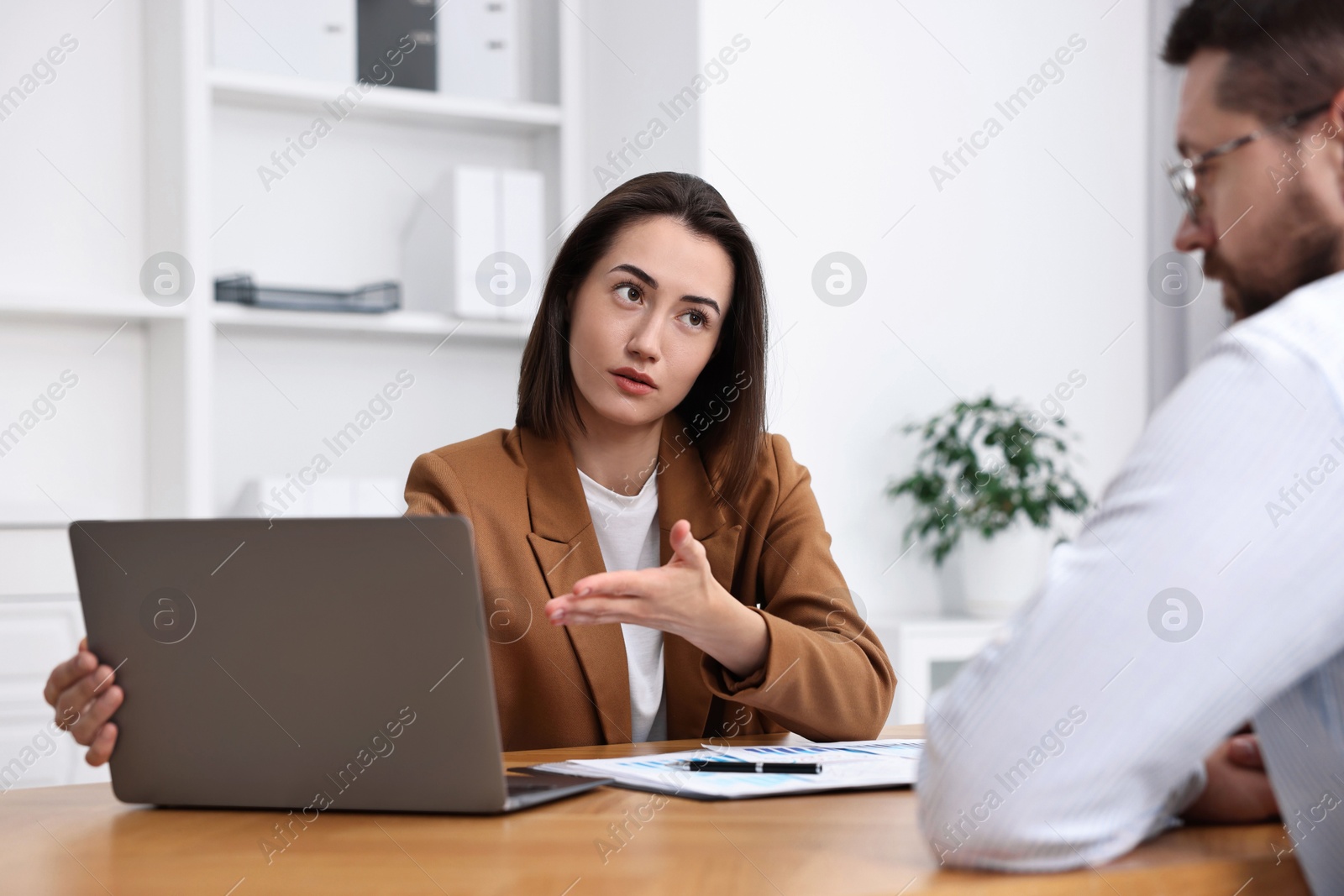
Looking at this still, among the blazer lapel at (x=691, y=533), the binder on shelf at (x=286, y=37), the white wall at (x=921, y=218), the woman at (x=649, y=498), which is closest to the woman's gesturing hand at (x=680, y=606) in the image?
the woman at (x=649, y=498)

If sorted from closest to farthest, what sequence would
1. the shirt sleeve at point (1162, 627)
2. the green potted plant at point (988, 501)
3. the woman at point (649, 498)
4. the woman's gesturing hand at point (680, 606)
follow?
the shirt sleeve at point (1162, 627) < the woman's gesturing hand at point (680, 606) < the woman at point (649, 498) < the green potted plant at point (988, 501)

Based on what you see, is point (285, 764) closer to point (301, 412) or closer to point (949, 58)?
point (301, 412)

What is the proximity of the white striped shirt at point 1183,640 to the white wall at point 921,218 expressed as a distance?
83.8 inches

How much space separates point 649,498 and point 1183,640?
44.1 inches

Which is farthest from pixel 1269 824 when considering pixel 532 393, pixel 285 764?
pixel 532 393

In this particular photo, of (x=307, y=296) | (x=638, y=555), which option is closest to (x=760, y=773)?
(x=638, y=555)

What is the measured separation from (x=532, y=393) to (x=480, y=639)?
940 mm

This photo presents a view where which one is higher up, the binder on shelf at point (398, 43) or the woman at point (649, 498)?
the binder on shelf at point (398, 43)

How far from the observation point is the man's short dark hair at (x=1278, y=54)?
0.84m

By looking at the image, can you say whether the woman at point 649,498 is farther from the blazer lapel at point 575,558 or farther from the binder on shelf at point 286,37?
the binder on shelf at point 286,37

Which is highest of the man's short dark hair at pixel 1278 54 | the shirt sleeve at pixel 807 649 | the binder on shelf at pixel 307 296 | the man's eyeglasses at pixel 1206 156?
the man's short dark hair at pixel 1278 54

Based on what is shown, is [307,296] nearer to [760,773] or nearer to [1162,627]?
[760,773]

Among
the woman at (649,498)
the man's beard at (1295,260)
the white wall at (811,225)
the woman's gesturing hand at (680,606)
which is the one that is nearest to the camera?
the man's beard at (1295,260)

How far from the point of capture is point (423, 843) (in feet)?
2.68
